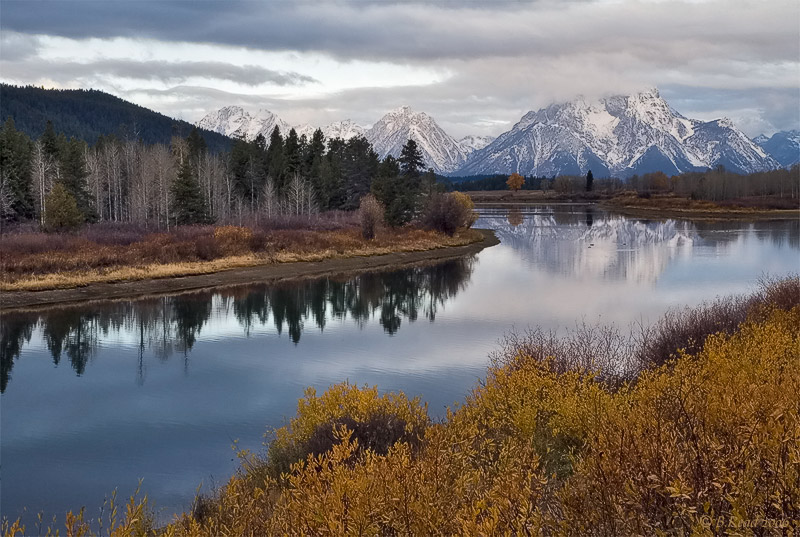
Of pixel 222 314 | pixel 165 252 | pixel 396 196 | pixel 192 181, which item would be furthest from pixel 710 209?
pixel 222 314

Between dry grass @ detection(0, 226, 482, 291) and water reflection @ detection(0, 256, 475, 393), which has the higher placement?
dry grass @ detection(0, 226, 482, 291)

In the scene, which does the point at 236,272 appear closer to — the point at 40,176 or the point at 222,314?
the point at 222,314

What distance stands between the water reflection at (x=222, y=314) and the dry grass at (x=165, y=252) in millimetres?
4713

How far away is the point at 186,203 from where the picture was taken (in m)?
70.3

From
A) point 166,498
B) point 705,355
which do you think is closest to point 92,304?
point 166,498

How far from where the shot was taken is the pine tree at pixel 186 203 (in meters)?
69.8

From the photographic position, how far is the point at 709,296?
35.8 meters

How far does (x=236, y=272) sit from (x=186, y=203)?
83.4 ft

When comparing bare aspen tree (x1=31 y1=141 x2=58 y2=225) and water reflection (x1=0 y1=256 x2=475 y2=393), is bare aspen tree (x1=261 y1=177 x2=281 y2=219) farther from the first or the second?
water reflection (x1=0 y1=256 x2=475 y2=393)

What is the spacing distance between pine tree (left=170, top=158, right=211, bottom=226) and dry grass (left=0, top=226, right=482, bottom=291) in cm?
874

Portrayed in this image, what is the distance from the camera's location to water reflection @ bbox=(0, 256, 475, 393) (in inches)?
1151

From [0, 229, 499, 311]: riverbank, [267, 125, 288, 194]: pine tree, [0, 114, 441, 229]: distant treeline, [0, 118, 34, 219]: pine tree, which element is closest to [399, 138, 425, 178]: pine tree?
[0, 114, 441, 229]: distant treeline

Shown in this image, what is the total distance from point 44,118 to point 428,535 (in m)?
211

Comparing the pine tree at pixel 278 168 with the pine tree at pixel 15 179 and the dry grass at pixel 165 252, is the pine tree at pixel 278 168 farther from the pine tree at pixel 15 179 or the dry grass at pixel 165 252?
the dry grass at pixel 165 252
